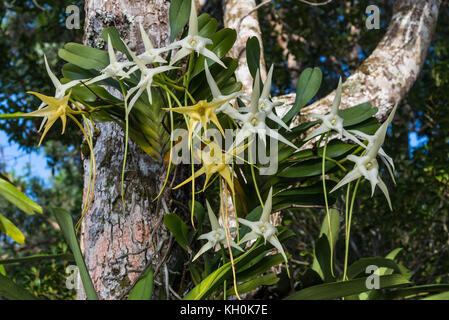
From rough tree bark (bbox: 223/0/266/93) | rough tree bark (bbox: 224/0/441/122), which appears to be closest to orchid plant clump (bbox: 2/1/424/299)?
rough tree bark (bbox: 224/0/441/122)

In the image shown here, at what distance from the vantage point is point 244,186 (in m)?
1.10

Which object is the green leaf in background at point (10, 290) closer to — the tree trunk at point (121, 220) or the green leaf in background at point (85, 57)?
the tree trunk at point (121, 220)

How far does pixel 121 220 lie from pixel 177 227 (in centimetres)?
17

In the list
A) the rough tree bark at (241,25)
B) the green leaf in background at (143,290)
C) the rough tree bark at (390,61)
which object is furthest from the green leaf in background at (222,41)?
the rough tree bark at (241,25)

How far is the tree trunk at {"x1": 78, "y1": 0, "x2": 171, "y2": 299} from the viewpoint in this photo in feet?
3.29

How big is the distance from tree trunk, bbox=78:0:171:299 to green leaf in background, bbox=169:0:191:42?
0.52ft

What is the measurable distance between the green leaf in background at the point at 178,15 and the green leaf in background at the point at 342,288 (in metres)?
0.63

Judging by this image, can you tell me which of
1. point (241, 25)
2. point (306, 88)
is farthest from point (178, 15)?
point (241, 25)

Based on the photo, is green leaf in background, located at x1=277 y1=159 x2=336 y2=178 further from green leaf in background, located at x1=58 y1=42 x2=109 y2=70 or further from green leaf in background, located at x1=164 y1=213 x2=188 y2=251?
green leaf in background, located at x1=58 y1=42 x2=109 y2=70

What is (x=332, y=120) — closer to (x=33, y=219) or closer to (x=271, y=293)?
(x=271, y=293)

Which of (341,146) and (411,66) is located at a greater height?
(411,66)

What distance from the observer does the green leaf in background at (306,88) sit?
1076 millimetres
